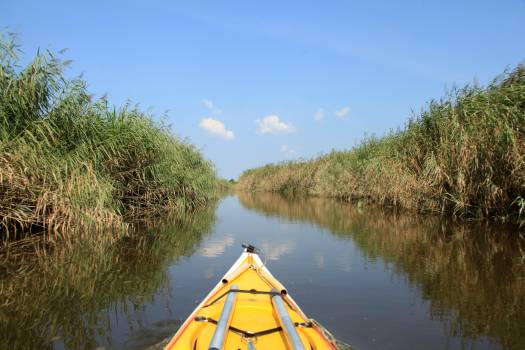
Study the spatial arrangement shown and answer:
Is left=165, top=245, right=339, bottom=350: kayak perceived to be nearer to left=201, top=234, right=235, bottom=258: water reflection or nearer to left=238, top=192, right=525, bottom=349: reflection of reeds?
left=238, top=192, right=525, bottom=349: reflection of reeds

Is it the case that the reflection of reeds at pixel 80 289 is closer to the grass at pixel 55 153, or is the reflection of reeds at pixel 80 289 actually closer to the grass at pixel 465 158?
the grass at pixel 55 153

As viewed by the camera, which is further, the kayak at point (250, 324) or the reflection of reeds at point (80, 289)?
the reflection of reeds at point (80, 289)

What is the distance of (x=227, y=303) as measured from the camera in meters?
3.08

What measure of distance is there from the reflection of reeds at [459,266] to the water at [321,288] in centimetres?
2

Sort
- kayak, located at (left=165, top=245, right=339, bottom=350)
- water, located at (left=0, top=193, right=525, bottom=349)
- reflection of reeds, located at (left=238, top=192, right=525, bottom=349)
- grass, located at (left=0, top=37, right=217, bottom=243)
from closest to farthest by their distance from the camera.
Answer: kayak, located at (left=165, top=245, right=339, bottom=350) → water, located at (left=0, top=193, right=525, bottom=349) → reflection of reeds, located at (left=238, top=192, right=525, bottom=349) → grass, located at (left=0, top=37, right=217, bottom=243)

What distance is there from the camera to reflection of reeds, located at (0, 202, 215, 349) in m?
3.53

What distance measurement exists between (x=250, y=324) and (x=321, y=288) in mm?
2279

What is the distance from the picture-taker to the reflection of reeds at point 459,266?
380cm

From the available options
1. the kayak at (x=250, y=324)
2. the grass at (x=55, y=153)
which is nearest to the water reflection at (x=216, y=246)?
the grass at (x=55, y=153)

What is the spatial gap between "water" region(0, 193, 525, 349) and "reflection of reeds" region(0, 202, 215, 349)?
0.01m

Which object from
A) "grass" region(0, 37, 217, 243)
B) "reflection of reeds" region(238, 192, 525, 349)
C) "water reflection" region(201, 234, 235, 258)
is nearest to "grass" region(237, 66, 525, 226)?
"reflection of reeds" region(238, 192, 525, 349)

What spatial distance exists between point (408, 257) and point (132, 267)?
4.47 meters

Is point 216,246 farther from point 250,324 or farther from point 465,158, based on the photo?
point 465,158

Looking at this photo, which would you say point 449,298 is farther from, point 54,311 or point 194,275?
point 54,311
